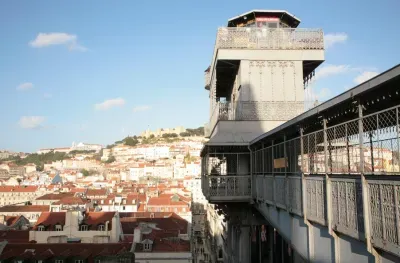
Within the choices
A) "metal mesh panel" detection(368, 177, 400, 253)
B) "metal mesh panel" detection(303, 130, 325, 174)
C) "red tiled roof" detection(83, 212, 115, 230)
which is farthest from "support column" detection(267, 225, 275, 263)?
"red tiled roof" detection(83, 212, 115, 230)

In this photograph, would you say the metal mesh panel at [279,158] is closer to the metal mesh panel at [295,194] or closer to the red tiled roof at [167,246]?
the metal mesh panel at [295,194]

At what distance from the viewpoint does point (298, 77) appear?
13.4 metres

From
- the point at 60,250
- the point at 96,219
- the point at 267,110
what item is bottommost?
the point at 60,250

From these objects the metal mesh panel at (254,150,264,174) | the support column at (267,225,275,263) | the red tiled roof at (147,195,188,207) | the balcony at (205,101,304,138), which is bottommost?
the red tiled roof at (147,195,188,207)

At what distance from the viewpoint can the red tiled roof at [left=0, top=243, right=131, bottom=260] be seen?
2980 centimetres

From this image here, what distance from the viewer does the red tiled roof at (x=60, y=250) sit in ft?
97.8

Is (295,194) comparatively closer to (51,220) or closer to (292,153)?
(292,153)

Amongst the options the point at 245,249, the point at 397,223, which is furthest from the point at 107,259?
the point at 397,223

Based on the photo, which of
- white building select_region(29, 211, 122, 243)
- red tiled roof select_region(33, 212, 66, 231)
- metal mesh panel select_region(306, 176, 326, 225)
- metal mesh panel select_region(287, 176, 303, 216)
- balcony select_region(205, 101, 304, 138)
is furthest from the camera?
red tiled roof select_region(33, 212, 66, 231)

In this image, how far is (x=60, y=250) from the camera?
101 ft

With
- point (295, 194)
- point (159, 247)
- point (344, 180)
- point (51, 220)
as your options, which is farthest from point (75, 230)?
point (344, 180)

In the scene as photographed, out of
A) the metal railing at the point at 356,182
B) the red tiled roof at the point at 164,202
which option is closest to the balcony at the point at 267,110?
the metal railing at the point at 356,182

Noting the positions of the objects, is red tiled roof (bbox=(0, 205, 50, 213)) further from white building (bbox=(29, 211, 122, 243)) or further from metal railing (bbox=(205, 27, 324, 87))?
metal railing (bbox=(205, 27, 324, 87))

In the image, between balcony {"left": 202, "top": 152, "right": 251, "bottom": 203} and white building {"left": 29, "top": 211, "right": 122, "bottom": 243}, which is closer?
balcony {"left": 202, "top": 152, "right": 251, "bottom": 203}
